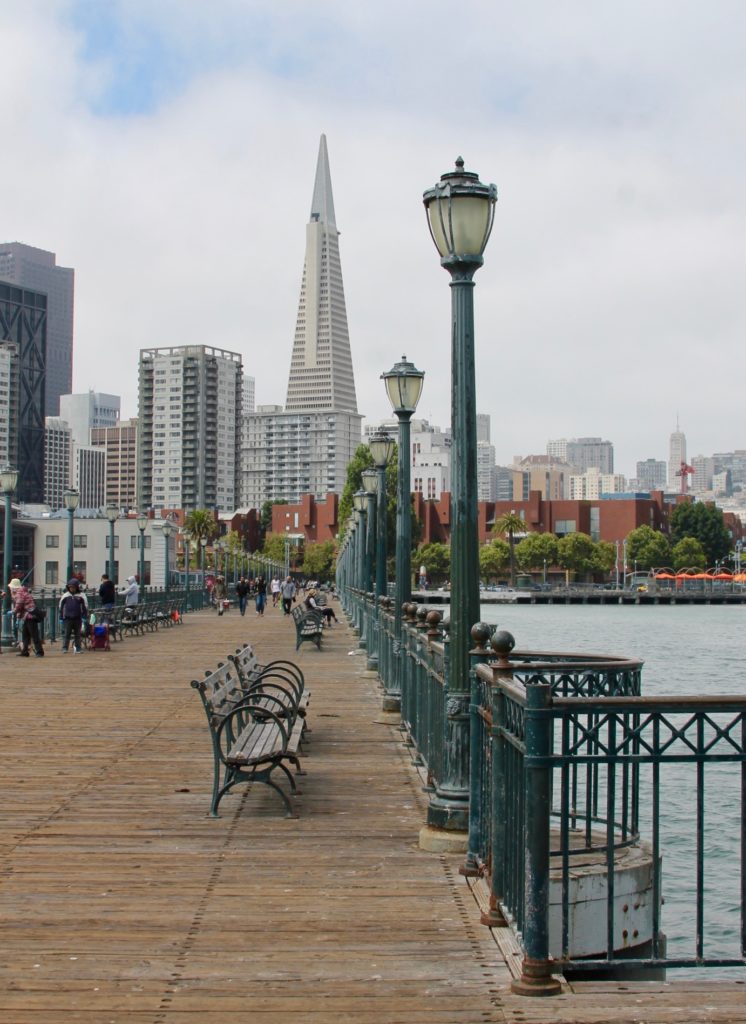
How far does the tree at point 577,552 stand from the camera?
168 metres

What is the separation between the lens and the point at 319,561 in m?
165

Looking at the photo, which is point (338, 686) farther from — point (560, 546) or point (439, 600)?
point (560, 546)

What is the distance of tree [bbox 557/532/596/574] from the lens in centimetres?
16762

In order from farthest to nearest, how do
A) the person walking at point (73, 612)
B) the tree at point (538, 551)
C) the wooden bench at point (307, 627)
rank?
the tree at point (538, 551), the wooden bench at point (307, 627), the person walking at point (73, 612)

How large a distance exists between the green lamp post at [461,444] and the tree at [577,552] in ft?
529

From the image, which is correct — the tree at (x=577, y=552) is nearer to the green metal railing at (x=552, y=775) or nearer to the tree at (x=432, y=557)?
the tree at (x=432, y=557)

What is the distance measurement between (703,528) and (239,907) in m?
186

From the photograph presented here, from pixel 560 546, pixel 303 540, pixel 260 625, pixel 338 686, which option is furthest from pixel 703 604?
pixel 338 686

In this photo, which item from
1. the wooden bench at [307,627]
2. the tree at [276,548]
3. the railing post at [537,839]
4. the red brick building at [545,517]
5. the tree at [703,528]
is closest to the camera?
the railing post at [537,839]

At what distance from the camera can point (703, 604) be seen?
172m

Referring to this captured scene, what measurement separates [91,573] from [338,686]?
278ft

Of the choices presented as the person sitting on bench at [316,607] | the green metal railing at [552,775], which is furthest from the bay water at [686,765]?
the person sitting on bench at [316,607]

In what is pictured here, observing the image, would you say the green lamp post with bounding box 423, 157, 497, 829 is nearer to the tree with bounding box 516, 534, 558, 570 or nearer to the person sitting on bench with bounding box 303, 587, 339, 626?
the person sitting on bench with bounding box 303, 587, 339, 626

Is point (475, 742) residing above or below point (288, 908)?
above
